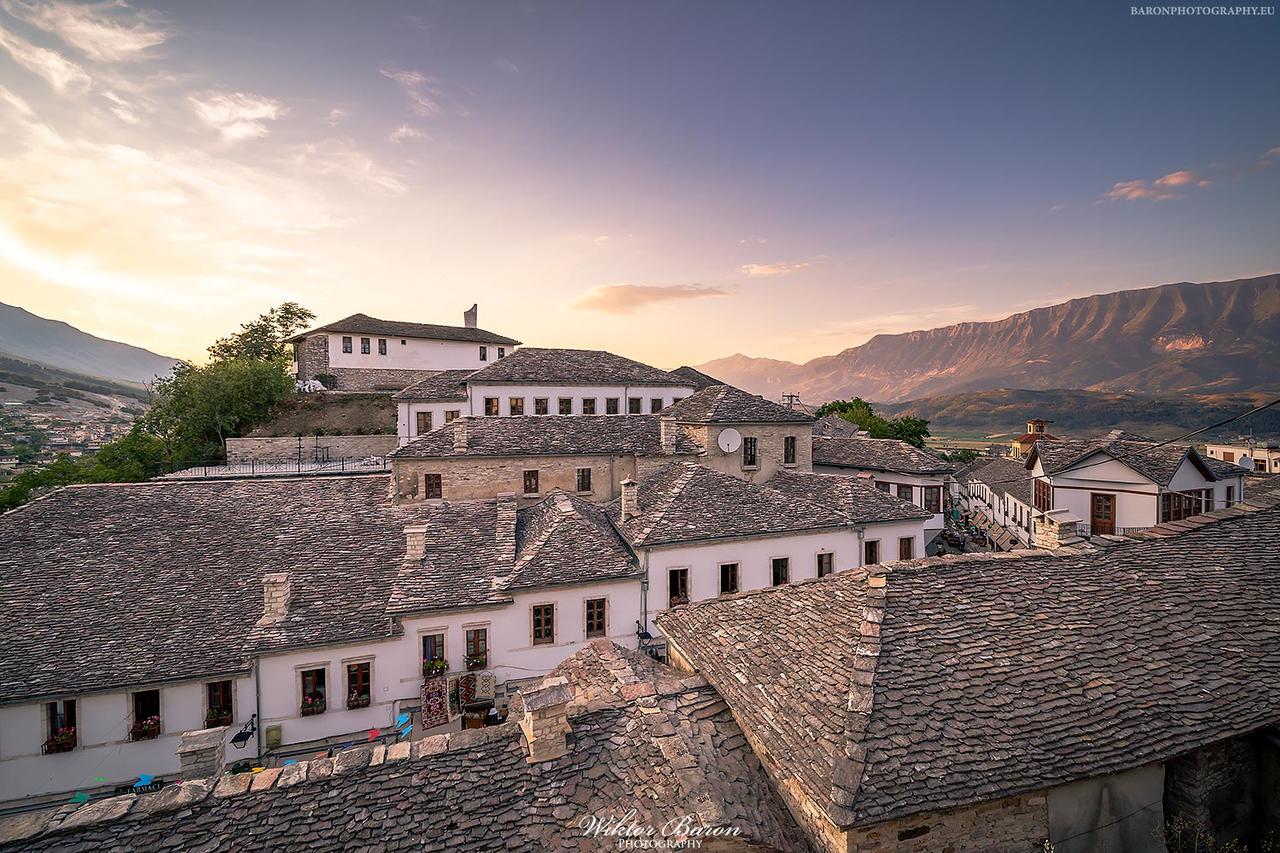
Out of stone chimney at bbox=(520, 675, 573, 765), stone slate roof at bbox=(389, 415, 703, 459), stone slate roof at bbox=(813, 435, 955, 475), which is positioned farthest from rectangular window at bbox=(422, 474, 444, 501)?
stone slate roof at bbox=(813, 435, 955, 475)

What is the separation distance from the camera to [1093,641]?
7.61 metres

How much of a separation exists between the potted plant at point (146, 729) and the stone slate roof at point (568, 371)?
81.1 ft

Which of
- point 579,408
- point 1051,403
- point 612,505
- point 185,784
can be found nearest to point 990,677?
point 185,784

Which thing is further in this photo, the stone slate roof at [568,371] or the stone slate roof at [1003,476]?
the stone slate roof at [1003,476]

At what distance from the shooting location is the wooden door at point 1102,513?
86.7ft

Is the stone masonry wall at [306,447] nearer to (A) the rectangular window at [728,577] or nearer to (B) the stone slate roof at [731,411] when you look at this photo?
(B) the stone slate roof at [731,411]

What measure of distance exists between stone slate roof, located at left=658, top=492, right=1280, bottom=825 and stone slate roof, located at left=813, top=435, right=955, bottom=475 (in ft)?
68.9

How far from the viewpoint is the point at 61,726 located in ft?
46.0

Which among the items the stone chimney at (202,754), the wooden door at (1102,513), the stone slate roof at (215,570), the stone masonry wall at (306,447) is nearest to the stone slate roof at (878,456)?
the wooden door at (1102,513)

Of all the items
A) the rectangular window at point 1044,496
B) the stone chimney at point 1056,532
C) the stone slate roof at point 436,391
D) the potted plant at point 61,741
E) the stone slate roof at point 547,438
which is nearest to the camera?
the stone chimney at point 1056,532

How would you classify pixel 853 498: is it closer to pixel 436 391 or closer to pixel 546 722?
pixel 546 722

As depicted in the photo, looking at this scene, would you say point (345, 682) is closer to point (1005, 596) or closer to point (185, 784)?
point (185, 784)

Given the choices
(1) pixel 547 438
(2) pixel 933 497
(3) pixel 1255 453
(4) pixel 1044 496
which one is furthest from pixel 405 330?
(3) pixel 1255 453

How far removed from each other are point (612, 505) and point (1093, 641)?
21.2m
